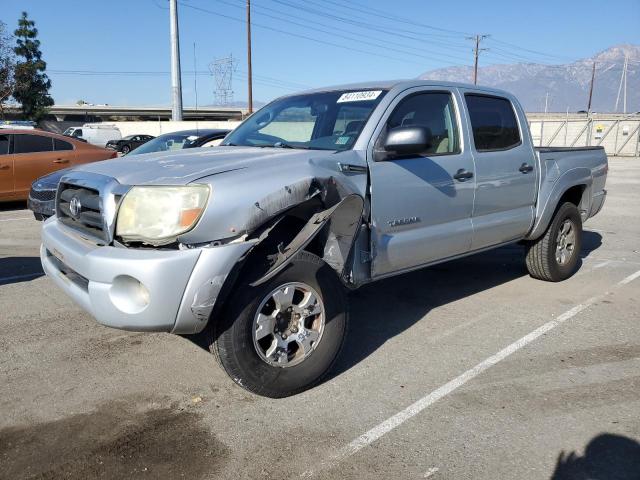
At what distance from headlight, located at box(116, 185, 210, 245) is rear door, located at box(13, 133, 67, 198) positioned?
8.71 meters


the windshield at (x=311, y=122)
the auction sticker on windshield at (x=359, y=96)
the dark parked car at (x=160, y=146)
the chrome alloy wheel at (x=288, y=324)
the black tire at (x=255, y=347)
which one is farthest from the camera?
the dark parked car at (x=160, y=146)

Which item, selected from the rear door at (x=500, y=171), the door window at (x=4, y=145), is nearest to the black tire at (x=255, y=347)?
the rear door at (x=500, y=171)

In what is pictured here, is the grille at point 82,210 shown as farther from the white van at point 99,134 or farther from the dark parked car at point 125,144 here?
the white van at point 99,134

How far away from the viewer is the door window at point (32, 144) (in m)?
10.5

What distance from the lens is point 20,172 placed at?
33.9ft

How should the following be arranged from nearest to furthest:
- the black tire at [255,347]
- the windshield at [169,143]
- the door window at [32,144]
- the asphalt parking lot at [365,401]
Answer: the asphalt parking lot at [365,401]
the black tire at [255,347]
the windshield at [169,143]
the door window at [32,144]

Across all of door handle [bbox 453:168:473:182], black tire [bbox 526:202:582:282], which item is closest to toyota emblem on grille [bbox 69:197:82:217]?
door handle [bbox 453:168:473:182]

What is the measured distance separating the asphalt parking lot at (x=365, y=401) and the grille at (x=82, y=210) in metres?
0.99

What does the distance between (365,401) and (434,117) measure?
2.30 m

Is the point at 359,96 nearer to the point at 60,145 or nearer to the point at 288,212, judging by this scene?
the point at 288,212

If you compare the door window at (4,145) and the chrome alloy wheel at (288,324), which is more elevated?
the door window at (4,145)

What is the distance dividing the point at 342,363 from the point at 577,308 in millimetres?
2557

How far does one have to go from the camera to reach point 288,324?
3.32m

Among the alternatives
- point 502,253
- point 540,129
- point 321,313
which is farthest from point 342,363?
point 540,129
